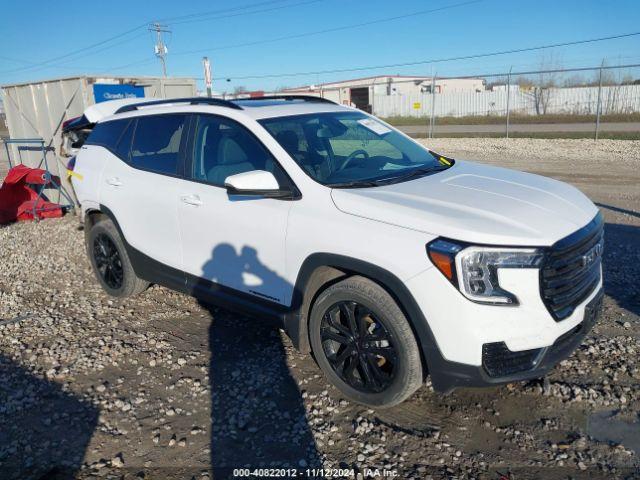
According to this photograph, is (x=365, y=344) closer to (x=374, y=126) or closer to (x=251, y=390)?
(x=251, y=390)

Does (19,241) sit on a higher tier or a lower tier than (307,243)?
lower

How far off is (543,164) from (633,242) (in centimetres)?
756

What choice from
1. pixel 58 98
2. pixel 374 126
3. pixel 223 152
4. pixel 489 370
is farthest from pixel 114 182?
pixel 58 98

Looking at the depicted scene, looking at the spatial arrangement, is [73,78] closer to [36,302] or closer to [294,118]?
[36,302]

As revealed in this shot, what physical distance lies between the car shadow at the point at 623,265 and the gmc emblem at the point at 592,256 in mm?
1615

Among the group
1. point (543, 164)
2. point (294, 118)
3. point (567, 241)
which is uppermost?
point (294, 118)

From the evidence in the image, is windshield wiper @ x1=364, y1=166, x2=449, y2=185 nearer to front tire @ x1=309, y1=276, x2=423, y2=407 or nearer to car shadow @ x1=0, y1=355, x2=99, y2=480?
front tire @ x1=309, y1=276, x2=423, y2=407

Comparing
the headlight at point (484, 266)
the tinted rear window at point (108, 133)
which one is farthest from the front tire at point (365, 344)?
the tinted rear window at point (108, 133)

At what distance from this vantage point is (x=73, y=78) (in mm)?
9797

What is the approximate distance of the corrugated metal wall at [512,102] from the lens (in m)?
27.5

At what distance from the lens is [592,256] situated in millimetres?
3305

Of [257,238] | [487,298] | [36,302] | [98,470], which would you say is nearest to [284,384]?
[257,238]

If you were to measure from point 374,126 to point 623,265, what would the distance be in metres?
3.23

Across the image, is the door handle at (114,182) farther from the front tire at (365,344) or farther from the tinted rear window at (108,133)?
the front tire at (365,344)
